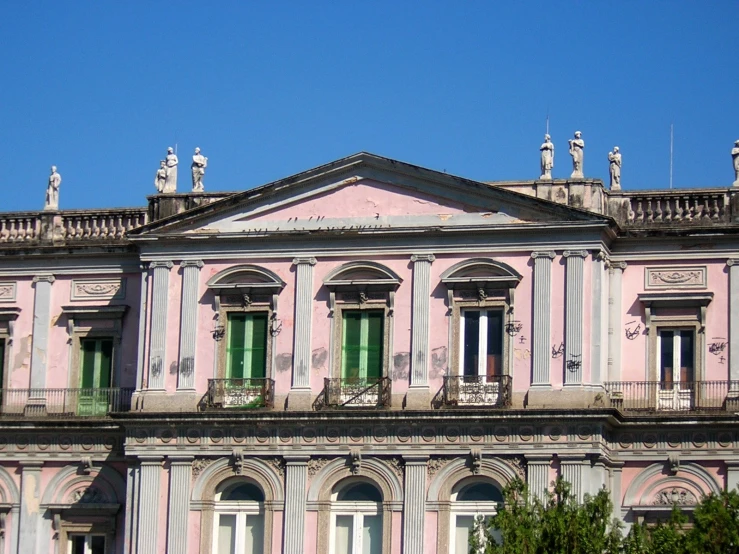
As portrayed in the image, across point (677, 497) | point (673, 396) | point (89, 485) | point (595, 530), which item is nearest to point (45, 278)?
point (89, 485)

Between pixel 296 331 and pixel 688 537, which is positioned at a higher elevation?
pixel 296 331

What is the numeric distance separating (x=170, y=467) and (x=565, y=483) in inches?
379

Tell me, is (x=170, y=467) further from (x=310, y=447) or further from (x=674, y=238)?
(x=674, y=238)

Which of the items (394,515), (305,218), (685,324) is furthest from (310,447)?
(685,324)

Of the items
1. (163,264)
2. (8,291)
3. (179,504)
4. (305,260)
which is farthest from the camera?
(8,291)

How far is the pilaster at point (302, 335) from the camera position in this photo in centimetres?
4072

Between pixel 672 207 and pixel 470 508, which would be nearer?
pixel 470 508

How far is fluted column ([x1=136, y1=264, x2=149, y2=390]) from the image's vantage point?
137ft

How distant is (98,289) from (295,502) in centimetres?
749

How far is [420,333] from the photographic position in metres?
40.5

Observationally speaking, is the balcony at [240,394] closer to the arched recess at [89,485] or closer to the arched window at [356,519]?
the arched window at [356,519]

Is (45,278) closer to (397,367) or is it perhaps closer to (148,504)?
(148,504)

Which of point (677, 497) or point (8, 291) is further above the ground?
point (8, 291)

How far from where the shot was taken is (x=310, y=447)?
40.3 metres
